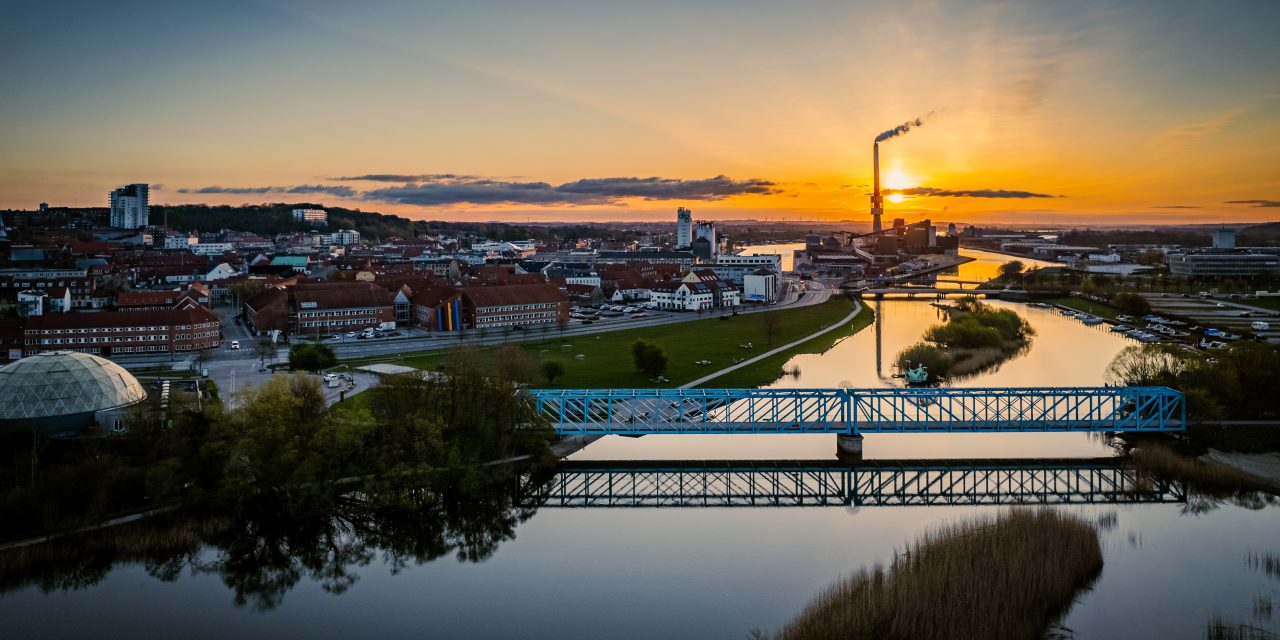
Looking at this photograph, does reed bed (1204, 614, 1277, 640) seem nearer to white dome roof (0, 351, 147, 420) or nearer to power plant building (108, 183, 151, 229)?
white dome roof (0, 351, 147, 420)

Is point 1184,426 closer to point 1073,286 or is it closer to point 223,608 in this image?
point 223,608

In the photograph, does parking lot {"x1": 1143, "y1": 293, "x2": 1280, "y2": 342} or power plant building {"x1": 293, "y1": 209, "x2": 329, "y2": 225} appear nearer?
parking lot {"x1": 1143, "y1": 293, "x2": 1280, "y2": 342}

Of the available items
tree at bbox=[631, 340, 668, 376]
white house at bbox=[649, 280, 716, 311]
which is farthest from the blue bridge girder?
white house at bbox=[649, 280, 716, 311]

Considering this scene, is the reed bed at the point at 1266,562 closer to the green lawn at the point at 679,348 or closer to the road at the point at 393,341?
the green lawn at the point at 679,348

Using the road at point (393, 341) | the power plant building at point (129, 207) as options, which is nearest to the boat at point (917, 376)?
the road at point (393, 341)

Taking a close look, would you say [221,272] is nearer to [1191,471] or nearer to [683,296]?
[683,296]

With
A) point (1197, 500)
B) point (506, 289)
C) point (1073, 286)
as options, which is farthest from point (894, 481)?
point (1073, 286)
